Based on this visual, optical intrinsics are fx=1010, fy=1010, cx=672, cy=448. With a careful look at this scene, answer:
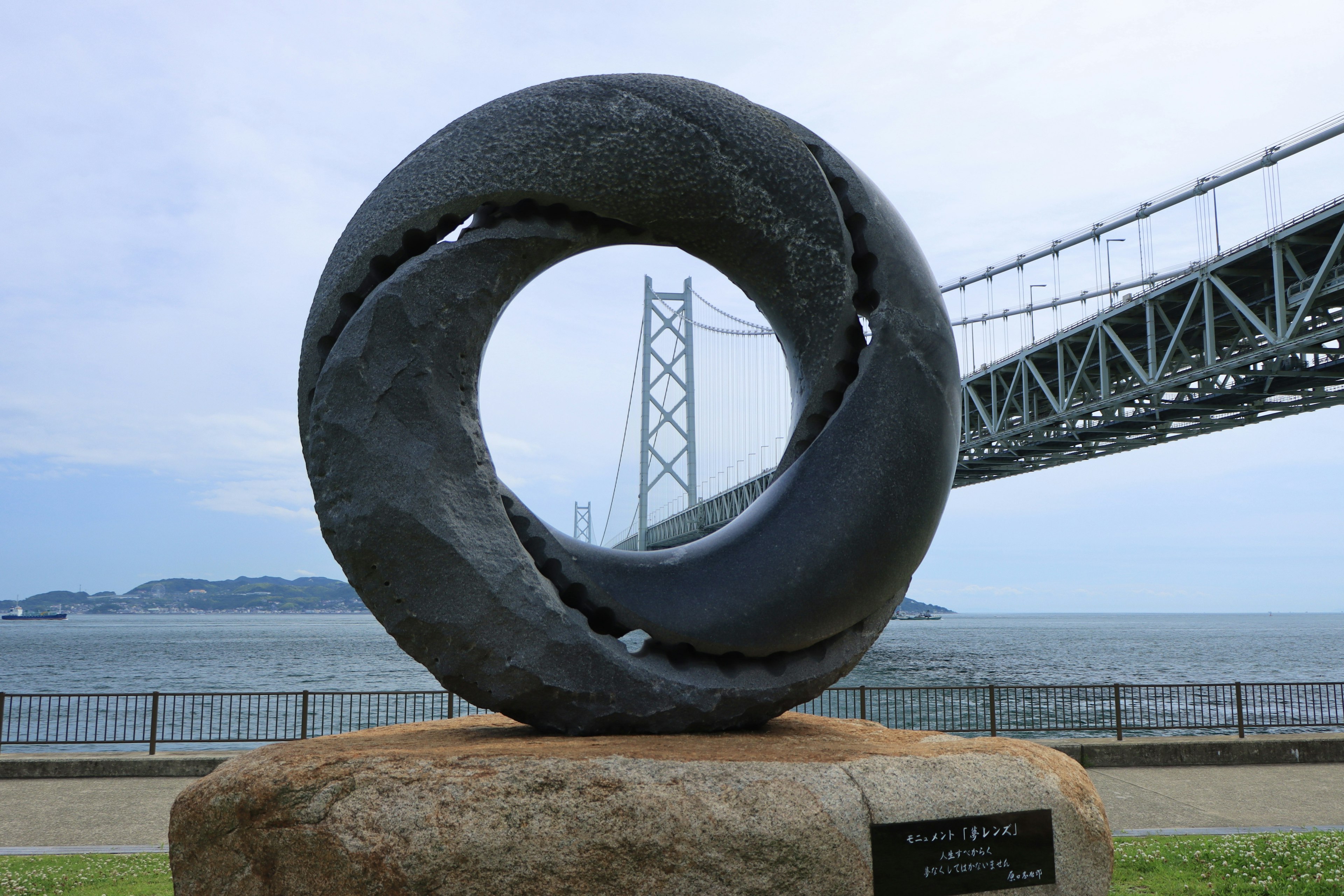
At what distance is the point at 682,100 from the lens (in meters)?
4.02

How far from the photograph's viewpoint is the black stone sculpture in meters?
3.61

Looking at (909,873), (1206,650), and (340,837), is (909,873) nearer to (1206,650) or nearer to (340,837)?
(340,837)

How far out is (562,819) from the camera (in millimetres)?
2893

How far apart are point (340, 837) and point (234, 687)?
2885cm

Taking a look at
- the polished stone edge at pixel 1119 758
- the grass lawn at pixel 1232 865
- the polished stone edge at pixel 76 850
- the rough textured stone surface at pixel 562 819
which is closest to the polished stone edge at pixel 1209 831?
the grass lawn at pixel 1232 865

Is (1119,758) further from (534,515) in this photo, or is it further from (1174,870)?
(534,515)

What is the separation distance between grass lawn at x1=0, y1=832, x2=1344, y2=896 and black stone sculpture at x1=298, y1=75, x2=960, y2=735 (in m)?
1.92

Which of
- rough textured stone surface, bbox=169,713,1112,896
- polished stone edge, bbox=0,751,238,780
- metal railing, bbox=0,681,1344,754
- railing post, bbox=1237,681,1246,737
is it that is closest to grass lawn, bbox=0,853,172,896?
rough textured stone surface, bbox=169,713,1112,896

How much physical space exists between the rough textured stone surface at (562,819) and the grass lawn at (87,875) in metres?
1.84

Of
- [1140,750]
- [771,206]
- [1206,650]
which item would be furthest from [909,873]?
[1206,650]

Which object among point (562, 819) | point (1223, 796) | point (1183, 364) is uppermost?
point (1183, 364)

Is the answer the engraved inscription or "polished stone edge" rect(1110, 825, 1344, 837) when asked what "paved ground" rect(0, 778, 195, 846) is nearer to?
the engraved inscription

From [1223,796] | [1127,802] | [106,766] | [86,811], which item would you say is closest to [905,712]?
[1223,796]

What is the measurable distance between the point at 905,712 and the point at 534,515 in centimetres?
1374
